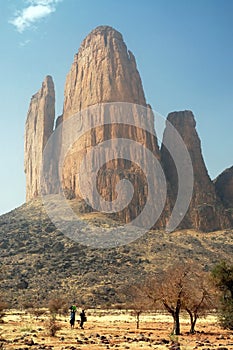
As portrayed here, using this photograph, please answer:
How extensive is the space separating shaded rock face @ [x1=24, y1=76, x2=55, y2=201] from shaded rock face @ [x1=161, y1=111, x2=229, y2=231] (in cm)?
3126

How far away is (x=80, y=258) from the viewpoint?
213ft

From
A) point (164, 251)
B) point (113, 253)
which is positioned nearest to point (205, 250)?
point (164, 251)

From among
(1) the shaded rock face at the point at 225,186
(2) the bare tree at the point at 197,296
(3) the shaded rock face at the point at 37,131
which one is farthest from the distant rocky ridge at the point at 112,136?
(2) the bare tree at the point at 197,296

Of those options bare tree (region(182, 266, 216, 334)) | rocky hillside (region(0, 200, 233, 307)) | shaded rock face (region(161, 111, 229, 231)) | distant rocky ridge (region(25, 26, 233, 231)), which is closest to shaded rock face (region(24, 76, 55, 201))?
distant rocky ridge (region(25, 26, 233, 231))

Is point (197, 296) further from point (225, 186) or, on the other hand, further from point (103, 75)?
point (103, 75)

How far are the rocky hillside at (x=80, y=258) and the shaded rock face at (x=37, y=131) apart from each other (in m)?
23.5

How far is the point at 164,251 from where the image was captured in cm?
6881

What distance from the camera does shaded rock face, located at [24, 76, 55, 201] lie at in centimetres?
10875

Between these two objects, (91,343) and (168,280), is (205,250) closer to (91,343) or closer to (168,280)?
(168,280)

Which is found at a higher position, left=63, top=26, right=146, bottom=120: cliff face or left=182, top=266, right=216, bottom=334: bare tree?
left=63, top=26, right=146, bottom=120: cliff face

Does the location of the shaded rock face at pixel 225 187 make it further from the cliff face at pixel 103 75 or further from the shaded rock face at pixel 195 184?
the cliff face at pixel 103 75

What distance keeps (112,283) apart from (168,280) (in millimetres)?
31637

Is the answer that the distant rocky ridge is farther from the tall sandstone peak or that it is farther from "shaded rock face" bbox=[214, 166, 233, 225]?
"shaded rock face" bbox=[214, 166, 233, 225]

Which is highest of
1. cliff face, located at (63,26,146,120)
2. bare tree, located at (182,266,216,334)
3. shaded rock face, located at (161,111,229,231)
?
cliff face, located at (63,26,146,120)
